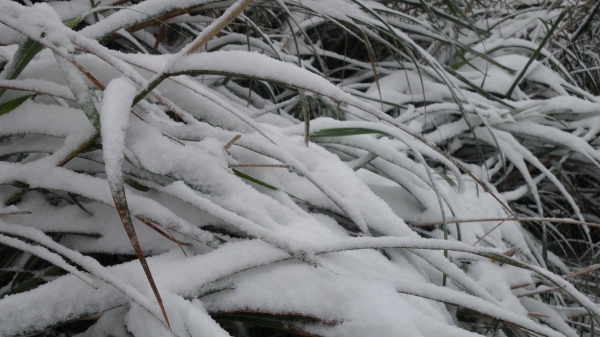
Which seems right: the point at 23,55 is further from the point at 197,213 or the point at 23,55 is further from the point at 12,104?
the point at 197,213

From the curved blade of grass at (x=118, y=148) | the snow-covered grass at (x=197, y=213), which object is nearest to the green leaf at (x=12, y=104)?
the snow-covered grass at (x=197, y=213)

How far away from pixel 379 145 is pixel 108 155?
0.38 meters

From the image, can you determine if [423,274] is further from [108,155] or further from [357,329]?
[108,155]

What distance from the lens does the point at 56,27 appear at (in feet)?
1.19

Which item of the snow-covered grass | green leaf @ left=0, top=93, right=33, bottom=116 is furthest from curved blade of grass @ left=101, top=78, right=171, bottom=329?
green leaf @ left=0, top=93, right=33, bottom=116

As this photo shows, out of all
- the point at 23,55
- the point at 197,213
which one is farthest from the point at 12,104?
the point at 197,213

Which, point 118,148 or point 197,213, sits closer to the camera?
point 118,148

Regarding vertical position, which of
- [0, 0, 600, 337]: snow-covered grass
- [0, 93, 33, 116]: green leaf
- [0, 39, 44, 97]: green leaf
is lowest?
[0, 0, 600, 337]: snow-covered grass

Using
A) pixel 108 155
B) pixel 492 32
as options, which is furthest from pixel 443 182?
pixel 492 32

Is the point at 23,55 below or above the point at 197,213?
above

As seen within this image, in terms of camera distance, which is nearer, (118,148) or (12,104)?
(118,148)

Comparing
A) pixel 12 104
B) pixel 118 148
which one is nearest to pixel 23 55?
pixel 12 104

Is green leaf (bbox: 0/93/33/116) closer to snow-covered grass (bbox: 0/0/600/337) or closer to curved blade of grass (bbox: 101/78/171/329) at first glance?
snow-covered grass (bbox: 0/0/600/337)

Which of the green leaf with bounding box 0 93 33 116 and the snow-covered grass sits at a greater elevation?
the green leaf with bounding box 0 93 33 116
